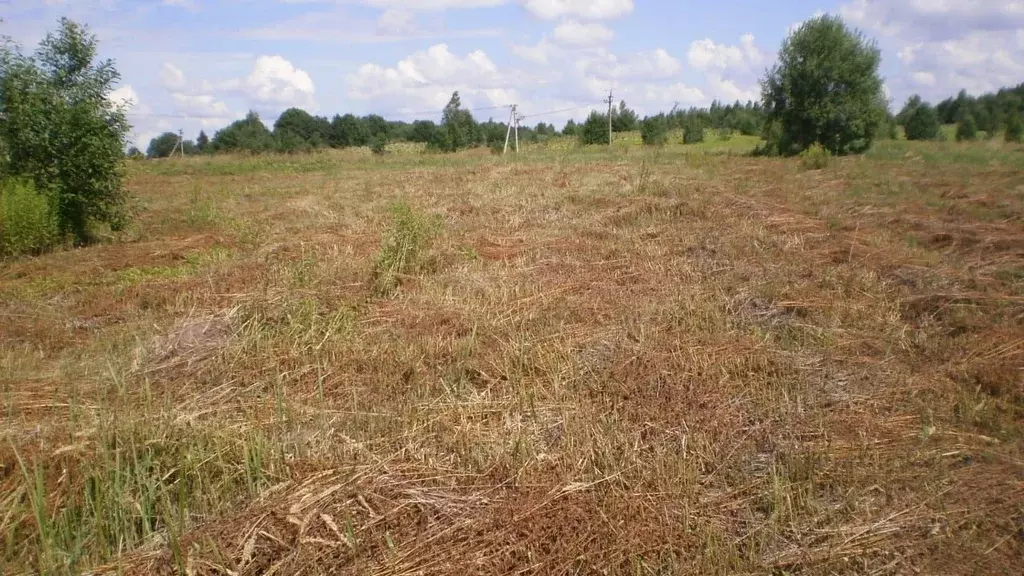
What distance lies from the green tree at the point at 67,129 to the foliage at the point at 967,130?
3485 cm

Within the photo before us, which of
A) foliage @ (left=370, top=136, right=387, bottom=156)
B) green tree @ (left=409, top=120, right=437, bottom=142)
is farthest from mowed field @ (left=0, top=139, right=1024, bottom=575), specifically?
green tree @ (left=409, top=120, right=437, bottom=142)

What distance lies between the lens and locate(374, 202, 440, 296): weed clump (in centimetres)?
659

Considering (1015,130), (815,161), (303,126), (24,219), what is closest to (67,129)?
(24,219)

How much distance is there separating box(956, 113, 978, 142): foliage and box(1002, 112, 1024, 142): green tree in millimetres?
1848

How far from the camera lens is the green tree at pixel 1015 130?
2734 centimetres

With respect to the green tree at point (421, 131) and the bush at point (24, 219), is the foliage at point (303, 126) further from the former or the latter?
the bush at point (24, 219)

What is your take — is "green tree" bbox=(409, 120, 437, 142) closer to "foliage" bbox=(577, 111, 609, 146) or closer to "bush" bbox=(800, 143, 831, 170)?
"foliage" bbox=(577, 111, 609, 146)

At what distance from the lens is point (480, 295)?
20.7 feet

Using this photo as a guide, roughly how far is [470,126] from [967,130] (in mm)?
31183

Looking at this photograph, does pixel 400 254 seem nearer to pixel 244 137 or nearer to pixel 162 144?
pixel 244 137

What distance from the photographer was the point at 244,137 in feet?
165

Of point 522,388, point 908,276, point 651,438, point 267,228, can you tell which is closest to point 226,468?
point 522,388

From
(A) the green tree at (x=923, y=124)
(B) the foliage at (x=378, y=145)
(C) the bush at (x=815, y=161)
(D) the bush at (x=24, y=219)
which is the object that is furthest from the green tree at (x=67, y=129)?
(A) the green tree at (x=923, y=124)

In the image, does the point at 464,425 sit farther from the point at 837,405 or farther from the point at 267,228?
the point at 267,228
